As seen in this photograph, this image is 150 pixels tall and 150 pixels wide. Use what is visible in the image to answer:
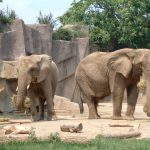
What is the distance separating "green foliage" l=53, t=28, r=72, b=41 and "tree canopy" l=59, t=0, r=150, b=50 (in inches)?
112

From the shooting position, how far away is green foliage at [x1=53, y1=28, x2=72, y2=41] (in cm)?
2732

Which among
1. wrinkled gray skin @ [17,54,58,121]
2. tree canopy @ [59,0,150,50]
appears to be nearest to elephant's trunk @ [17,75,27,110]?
wrinkled gray skin @ [17,54,58,121]

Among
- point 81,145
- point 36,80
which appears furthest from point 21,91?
point 81,145

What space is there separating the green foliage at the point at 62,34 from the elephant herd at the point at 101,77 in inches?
458

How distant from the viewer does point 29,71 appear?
14008 millimetres

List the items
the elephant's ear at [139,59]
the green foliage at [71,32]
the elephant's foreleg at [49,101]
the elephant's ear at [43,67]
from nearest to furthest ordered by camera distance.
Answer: the elephant's ear at [139,59] < the elephant's ear at [43,67] < the elephant's foreleg at [49,101] < the green foliage at [71,32]

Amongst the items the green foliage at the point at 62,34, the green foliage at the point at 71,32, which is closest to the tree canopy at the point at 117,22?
the green foliage at the point at 71,32

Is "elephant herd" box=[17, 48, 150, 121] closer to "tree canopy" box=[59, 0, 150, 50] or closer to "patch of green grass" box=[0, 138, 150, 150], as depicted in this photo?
"patch of green grass" box=[0, 138, 150, 150]

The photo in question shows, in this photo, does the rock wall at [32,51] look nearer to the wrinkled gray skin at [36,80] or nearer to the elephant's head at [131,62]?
the wrinkled gray skin at [36,80]

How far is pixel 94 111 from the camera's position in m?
15.7

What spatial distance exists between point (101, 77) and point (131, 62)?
1265 millimetres

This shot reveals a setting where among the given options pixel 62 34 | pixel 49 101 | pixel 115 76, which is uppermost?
pixel 62 34

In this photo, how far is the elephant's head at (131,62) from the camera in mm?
14078

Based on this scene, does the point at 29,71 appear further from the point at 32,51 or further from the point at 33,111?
the point at 32,51
